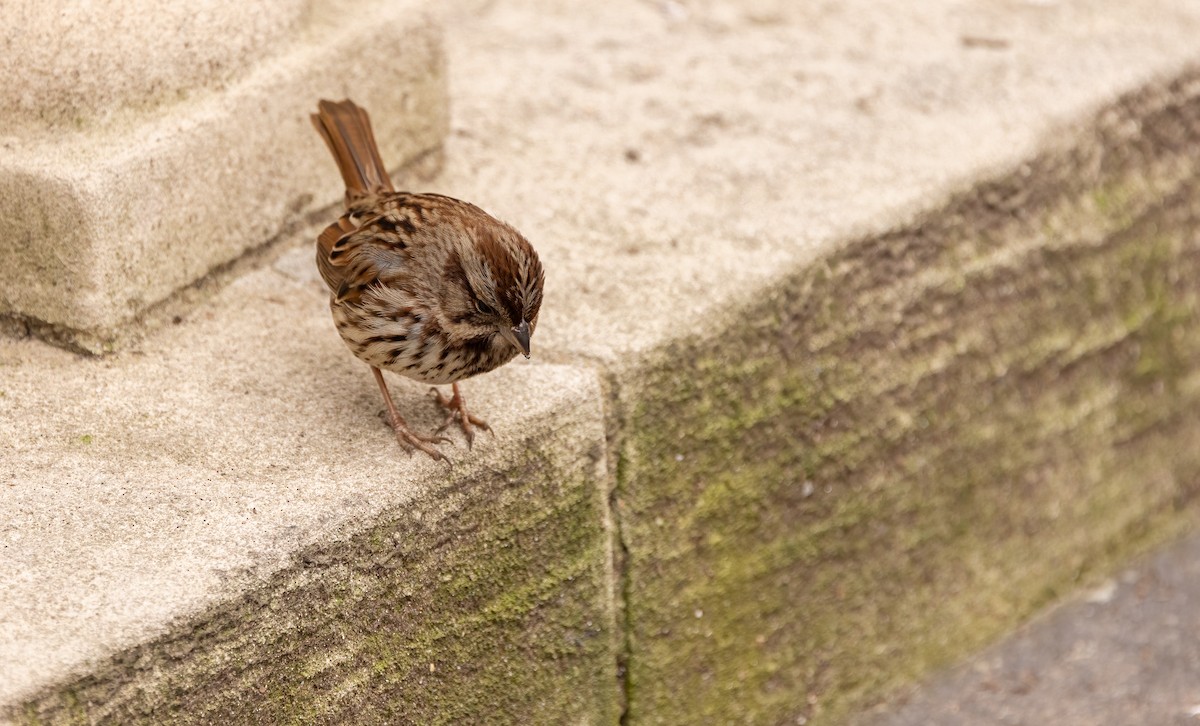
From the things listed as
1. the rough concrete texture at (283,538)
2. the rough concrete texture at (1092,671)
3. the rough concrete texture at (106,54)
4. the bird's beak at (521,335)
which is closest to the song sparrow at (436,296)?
the bird's beak at (521,335)

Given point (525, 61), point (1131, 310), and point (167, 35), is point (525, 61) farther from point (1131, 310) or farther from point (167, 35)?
point (1131, 310)

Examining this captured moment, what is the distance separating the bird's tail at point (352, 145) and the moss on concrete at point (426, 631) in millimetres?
825

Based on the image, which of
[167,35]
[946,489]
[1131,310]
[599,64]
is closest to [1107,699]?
[946,489]

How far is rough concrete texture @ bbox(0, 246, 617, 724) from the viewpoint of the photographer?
8.51 feet

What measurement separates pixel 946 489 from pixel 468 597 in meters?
1.64

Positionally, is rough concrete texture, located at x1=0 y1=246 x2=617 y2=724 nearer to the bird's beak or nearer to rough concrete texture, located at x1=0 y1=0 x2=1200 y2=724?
rough concrete texture, located at x1=0 y1=0 x2=1200 y2=724

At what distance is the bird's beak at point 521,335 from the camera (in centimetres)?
301

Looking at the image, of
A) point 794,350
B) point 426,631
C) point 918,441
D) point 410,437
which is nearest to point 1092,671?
point 918,441

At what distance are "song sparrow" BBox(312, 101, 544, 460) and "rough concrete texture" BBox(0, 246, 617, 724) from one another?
161 mm

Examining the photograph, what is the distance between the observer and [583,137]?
4457 mm

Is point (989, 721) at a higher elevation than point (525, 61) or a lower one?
lower

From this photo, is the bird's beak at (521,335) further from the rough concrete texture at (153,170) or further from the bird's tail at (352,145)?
the rough concrete texture at (153,170)

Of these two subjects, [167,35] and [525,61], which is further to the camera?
[525,61]

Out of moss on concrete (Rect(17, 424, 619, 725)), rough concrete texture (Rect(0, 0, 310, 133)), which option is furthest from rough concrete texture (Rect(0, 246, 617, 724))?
rough concrete texture (Rect(0, 0, 310, 133))
